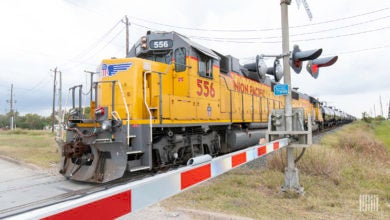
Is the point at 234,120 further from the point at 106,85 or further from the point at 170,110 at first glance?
the point at 106,85

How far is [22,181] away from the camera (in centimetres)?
678

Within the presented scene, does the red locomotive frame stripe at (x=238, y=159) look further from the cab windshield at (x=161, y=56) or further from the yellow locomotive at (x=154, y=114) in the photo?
the cab windshield at (x=161, y=56)

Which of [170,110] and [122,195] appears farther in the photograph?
[170,110]

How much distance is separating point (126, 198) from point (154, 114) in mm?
4819

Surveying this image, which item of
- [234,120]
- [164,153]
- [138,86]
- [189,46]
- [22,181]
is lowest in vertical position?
[22,181]

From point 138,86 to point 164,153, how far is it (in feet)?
5.68

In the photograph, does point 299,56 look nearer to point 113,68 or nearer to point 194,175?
point 194,175

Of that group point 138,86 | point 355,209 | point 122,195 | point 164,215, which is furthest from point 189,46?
point 122,195

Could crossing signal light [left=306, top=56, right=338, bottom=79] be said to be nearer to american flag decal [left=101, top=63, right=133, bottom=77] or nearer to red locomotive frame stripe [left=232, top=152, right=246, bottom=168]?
red locomotive frame stripe [left=232, top=152, right=246, bottom=168]

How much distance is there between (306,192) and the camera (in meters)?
5.07

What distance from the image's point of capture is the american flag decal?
662 cm

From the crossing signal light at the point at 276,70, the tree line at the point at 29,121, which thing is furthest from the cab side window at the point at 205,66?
the tree line at the point at 29,121

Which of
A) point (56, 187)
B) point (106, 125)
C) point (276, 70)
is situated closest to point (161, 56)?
point (106, 125)

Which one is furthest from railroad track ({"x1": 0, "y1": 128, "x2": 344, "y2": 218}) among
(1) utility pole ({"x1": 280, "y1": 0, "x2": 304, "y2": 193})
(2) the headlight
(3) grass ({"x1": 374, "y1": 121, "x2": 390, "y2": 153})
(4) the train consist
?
(3) grass ({"x1": 374, "y1": 121, "x2": 390, "y2": 153})
